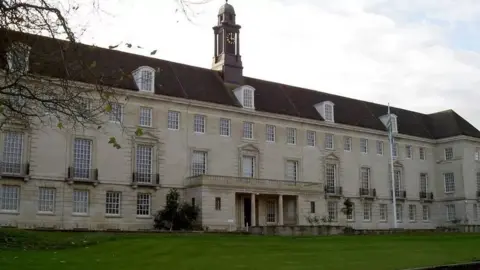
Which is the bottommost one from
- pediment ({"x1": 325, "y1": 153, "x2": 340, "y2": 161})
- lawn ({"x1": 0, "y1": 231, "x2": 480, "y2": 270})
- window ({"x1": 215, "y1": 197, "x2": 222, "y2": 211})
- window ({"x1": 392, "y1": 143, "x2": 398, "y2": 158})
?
lawn ({"x1": 0, "y1": 231, "x2": 480, "y2": 270})

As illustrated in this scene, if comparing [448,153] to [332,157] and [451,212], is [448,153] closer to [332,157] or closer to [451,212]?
[451,212]

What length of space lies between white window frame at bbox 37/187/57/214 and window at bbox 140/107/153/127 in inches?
307

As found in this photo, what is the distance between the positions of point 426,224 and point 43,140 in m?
38.1

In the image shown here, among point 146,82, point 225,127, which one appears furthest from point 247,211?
point 146,82

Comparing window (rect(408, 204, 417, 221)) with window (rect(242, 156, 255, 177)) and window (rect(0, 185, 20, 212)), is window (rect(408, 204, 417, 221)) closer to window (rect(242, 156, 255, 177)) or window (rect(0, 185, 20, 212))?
window (rect(242, 156, 255, 177))

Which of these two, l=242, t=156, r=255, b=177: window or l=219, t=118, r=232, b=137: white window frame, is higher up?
l=219, t=118, r=232, b=137: white window frame

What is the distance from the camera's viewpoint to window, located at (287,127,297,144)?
Answer: 4956 cm

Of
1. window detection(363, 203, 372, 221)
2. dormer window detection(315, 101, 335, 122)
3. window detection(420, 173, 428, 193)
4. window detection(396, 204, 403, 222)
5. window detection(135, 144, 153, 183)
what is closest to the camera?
window detection(135, 144, 153, 183)

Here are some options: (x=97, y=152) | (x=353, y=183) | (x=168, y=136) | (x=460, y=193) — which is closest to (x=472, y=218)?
(x=460, y=193)

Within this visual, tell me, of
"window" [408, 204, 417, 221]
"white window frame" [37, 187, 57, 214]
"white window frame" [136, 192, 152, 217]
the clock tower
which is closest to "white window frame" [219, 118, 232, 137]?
the clock tower

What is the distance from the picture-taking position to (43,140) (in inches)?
1489

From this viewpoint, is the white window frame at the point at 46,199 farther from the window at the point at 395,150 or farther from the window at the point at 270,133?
the window at the point at 395,150

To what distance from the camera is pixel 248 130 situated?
4712 centimetres

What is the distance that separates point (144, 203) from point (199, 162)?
17.5 feet
